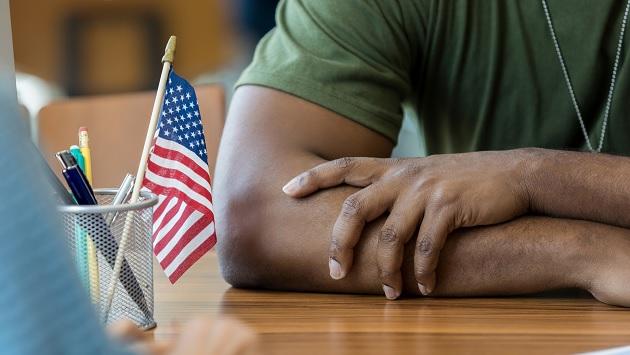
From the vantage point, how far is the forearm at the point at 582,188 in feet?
3.23

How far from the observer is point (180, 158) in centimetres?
90

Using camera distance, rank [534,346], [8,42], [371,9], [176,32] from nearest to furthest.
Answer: [534,346] < [8,42] < [371,9] < [176,32]

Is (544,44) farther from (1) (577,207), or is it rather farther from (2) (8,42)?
(2) (8,42)

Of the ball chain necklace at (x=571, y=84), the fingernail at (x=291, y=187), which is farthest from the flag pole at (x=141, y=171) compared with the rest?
the ball chain necklace at (x=571, y=84)

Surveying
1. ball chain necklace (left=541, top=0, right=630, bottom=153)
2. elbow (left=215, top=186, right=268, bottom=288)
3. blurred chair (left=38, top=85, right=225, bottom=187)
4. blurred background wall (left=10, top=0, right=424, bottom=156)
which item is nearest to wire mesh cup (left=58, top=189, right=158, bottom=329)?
elbow (left=215, top=186, right=268, bottom=288)

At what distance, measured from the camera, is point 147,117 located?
2.24 metres

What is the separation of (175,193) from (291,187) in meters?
0.18

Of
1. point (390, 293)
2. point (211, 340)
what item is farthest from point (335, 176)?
point (211, 340)

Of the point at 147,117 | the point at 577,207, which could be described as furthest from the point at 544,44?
the point at 147,117

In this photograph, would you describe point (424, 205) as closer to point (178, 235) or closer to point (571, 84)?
point (178, 235)

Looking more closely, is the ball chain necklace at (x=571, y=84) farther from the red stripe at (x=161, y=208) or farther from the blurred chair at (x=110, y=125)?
the blurred chair at (x=110, y=125)

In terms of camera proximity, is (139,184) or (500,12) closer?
(139,184)

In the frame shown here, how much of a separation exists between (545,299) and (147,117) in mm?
1487

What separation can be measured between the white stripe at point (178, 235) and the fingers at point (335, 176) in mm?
157
